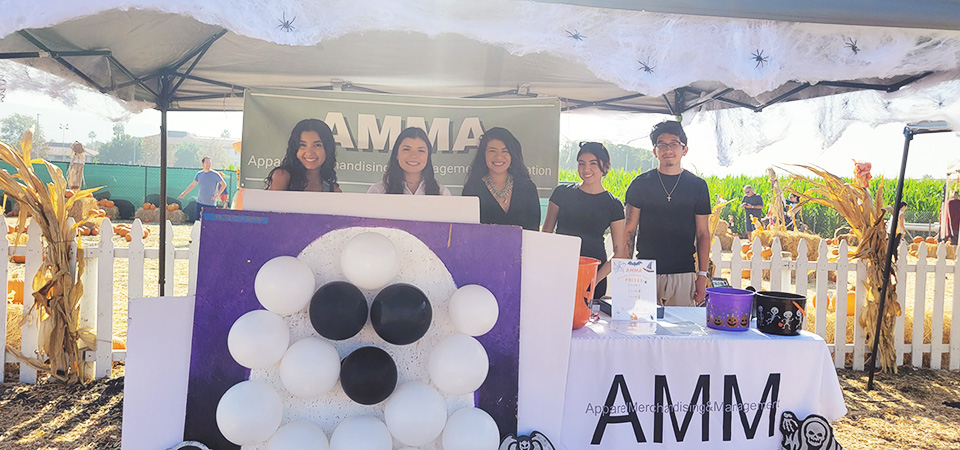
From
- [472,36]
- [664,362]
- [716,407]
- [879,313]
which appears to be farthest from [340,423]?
[879,313]

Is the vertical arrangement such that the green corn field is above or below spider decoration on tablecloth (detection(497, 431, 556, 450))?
above

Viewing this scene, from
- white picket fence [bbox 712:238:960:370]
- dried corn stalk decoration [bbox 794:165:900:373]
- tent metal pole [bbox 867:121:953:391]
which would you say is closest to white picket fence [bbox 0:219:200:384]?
white picket fence [bbox 712:238:960:370]

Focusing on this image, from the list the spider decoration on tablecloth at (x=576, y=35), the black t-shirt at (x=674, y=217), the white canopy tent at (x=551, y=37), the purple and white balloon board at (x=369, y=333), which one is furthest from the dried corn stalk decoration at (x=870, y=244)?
the purple and white balloon board at (x=369, y=333)

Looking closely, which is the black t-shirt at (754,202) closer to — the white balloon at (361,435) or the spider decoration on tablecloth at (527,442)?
Result: the spider decoration on tablecloth at (527,442)

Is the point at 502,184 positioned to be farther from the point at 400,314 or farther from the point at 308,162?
the point at 400,314

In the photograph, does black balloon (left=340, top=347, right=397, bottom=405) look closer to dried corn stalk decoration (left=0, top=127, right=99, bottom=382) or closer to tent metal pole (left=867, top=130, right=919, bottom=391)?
dried corn stalk decoration (left=0, top=127, right=99, bottom=382)

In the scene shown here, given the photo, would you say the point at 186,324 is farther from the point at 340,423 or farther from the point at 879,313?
the point at 879,313

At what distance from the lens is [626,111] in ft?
15.3

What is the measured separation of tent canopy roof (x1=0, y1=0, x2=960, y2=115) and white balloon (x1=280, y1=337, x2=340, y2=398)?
4.47 ft

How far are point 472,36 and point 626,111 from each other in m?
2.57

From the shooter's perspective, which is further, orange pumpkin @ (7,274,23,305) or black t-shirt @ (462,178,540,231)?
orange pumpkin @ (7,274,23,305)

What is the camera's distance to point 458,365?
56.5 inches

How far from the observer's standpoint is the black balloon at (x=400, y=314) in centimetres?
141

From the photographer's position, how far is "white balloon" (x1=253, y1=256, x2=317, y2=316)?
141 cm
